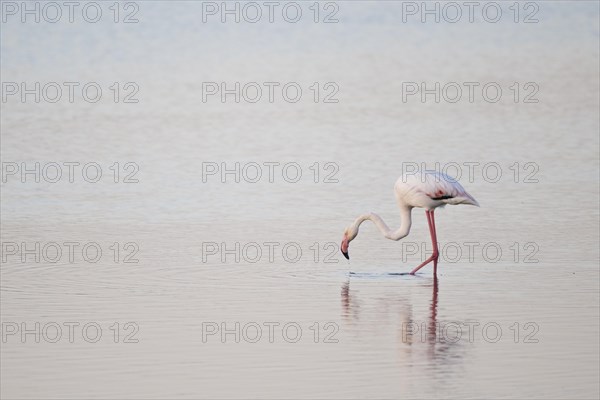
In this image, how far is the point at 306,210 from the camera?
711 inches

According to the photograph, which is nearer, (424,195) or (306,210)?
(424,195)

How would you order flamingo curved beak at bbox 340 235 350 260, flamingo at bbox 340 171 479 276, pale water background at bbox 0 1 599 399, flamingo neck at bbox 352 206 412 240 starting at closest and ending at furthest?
pale water background at bbox 0 1 599 399 → flamingo curved beak at bbox 340 235 350 260 → flamingo neck at bbox 352 206 412 240 → flamingo at bbox 340 171 479 276

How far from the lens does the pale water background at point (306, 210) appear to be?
10.2 metres

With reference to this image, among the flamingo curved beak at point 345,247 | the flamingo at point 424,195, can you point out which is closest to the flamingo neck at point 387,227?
the flamingo at point 424,195

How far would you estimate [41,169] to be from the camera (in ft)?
70.6

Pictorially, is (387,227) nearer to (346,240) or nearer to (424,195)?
(424,195)

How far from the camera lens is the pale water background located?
10172mm

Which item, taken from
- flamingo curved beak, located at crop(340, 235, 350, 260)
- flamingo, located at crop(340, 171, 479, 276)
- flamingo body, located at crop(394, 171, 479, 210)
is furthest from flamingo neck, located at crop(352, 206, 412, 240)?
flamingo curved beak, located at crop(340, 235, 350, 260)

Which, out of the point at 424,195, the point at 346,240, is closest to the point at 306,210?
the point at 424,195

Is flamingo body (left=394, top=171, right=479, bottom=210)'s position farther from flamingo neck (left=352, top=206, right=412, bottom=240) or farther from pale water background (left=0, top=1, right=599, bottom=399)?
pale water background (left=0, top=1, right=599, bottom=399)

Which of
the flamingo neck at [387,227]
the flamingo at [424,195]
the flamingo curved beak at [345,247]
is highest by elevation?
the flamingo at [424,195]

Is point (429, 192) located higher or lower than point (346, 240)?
higher

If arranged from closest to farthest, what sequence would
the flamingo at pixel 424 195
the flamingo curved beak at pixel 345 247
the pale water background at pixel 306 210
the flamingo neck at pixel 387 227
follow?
the pale water background at pixel 306 210 < the flamingo curved beak at pixel 345 247 < the flamingo neck at pixel 387 227 < the flamingo at pixel 424 195

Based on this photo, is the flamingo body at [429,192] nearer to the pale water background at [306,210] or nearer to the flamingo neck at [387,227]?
the flamingo neck at [387,227]
